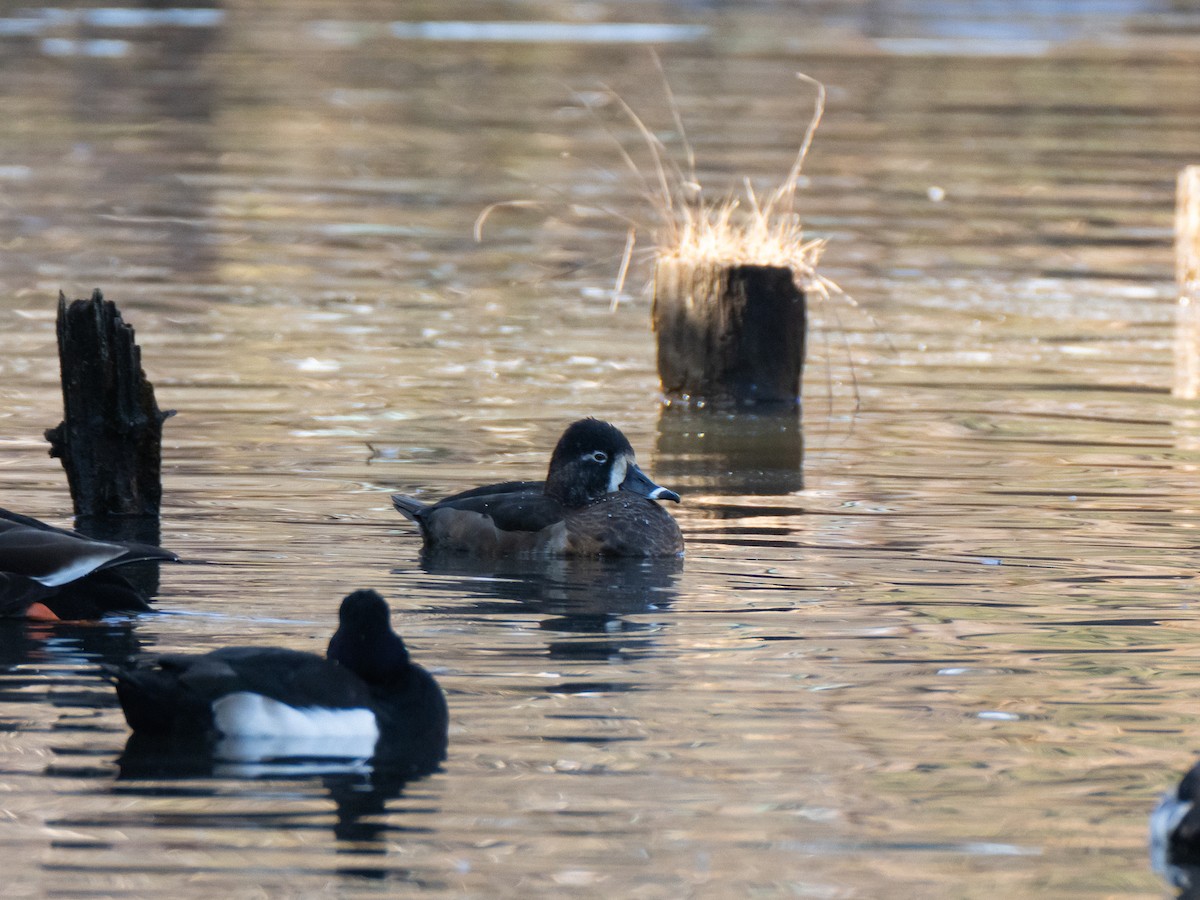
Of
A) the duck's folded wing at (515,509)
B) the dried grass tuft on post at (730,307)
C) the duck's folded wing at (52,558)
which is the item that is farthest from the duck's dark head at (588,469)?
the dried grass tuft on post at (730,307)

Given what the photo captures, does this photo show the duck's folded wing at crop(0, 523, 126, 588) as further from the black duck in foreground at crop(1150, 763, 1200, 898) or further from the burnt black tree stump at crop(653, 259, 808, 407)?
the burnt black tree stump at crop(653, 259, 808, 407)

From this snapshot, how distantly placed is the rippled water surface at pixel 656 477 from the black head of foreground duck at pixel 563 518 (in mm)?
187

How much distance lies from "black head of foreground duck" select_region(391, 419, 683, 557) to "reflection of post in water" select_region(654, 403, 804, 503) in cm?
178

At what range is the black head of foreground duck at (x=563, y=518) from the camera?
1165cm

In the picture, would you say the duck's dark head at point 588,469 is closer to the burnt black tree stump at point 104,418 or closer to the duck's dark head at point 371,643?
the burnt black tree stump at point 104,418

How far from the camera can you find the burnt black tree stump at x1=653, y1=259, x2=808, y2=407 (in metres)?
16.2

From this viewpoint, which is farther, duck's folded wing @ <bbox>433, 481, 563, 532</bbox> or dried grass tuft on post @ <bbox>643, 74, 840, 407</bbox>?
dried grass tuft on post @ <bbox>643, 74, 840, 407</bbox>

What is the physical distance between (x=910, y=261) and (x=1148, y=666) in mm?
14073

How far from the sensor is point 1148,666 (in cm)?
964

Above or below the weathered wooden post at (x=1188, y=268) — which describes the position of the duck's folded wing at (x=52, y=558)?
below

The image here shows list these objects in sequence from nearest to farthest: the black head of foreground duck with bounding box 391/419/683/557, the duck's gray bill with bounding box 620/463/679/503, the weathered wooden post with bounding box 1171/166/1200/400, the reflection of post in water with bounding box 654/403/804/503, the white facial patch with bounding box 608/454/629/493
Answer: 1. the black head of foreground duck with bounding box 391/419/683/557
2. the duck's gray bill with bounding box 620/463/679/503
3. the white facial patch with bounding box 608/454/629/493
4. the reflection of post in water with bounding box 654/403/804/503
5. the weathered wooden post with bounding box 1171/166/1200/400

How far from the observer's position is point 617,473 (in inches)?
474

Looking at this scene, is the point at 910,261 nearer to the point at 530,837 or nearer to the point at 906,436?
A: the point at 906,436

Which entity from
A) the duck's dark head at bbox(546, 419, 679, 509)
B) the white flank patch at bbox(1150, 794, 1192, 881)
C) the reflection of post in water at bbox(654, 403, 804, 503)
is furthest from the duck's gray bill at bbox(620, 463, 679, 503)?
the white flank patch at bbox(1150, 794, 1192, 881)
